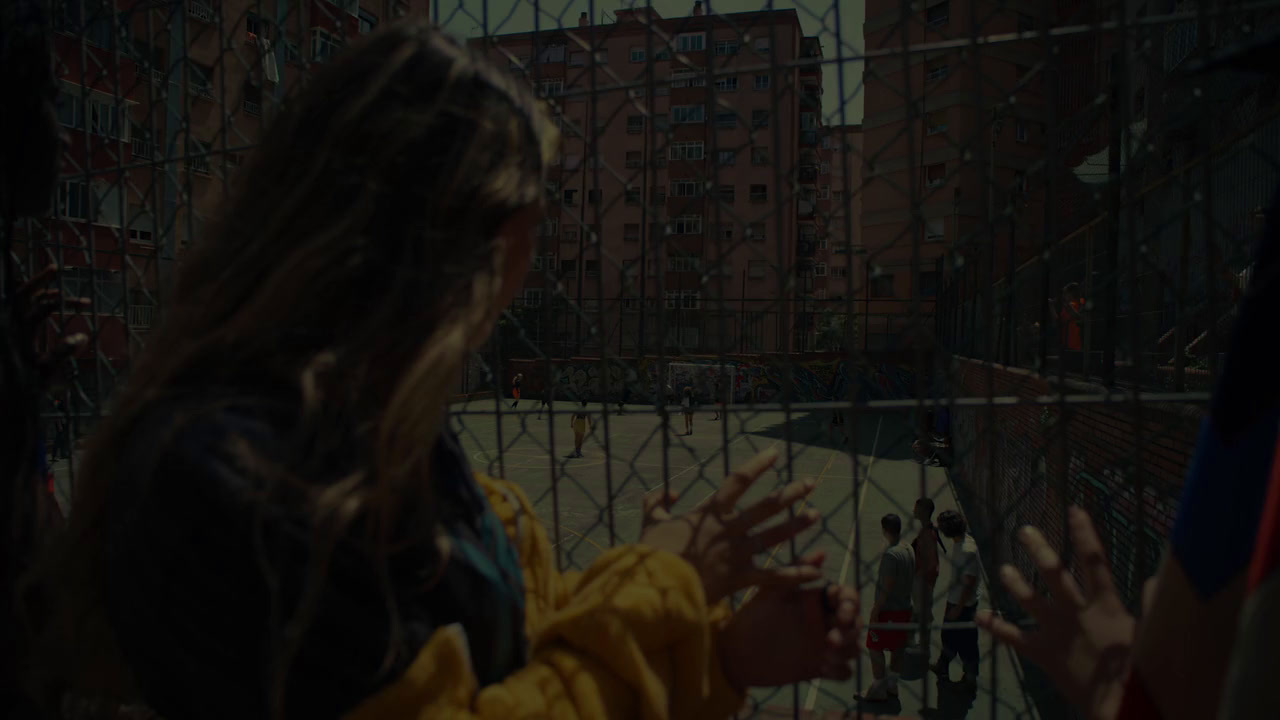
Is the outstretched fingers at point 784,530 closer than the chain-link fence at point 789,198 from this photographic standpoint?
Yes

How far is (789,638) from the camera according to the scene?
1.27 metres

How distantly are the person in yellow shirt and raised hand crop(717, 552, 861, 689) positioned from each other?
5.4 inches

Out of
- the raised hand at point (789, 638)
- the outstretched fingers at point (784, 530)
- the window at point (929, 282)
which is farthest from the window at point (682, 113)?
the window at point (929, 282)

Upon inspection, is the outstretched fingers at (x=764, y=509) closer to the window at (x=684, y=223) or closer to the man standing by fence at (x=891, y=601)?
the window at (x=684, y=223)

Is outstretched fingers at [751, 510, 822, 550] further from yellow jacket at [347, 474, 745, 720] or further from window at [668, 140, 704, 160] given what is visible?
window at [668, 140, 704, 160]

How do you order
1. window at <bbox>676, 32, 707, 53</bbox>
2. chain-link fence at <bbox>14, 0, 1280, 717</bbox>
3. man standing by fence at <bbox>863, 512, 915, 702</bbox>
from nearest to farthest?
chain-link fence at <bbox>14, 0, 1280, 717</bbox>, window at <bbox>676, 32, 707, 53</bbox>, man standing by fence at <bbox>863, 512, 915, 702</bbox>

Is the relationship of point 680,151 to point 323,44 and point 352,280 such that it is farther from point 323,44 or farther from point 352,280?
point 352,280

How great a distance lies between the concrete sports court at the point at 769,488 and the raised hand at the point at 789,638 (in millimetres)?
404

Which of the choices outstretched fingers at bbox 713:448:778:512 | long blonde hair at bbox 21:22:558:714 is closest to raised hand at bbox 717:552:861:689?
outstretched fingers at bbox 713:448:778:512

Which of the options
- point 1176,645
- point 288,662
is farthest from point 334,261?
point 1176,645

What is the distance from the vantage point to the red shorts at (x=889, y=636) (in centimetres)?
589

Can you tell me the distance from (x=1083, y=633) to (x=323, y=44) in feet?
8.08

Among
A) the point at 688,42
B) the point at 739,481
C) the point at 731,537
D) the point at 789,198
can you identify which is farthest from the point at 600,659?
the point at 688,42

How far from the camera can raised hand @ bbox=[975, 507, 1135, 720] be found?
1.06 m
